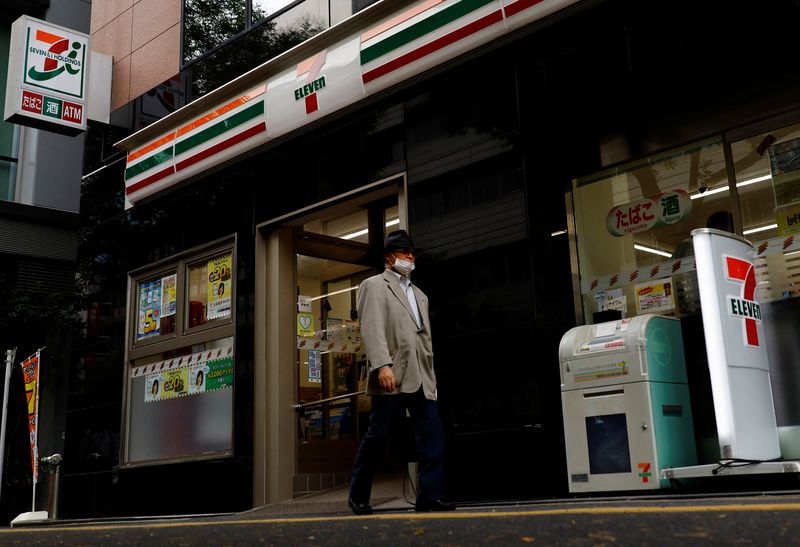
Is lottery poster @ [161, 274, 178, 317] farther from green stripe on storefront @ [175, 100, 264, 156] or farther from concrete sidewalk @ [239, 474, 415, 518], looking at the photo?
concrete sidewalk @ [239, 474, 415, 518]

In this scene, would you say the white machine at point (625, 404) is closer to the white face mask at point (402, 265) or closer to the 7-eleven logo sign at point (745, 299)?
the 7-eleven logo sign at point (745, 299)

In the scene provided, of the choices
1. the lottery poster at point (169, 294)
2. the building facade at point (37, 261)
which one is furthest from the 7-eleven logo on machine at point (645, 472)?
the building facade at point (37, 261)

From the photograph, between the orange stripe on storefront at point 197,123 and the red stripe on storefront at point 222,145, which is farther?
the orange stripe on storefront at point 197,123

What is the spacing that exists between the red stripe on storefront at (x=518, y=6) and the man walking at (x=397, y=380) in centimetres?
257

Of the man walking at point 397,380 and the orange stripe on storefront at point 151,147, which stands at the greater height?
the orange stripe on storefront at point 151,147

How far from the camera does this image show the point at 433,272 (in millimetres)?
8125

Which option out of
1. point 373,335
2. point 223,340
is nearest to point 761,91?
point 373,335

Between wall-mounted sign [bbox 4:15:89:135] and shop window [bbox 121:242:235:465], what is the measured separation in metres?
2.53

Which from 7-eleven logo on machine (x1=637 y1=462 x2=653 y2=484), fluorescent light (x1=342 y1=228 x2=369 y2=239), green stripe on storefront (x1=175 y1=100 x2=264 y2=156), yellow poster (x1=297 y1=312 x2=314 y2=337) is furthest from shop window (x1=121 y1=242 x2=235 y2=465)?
7-eleven logo on machine (x1=637 y1=462 x2=653 y2=484)

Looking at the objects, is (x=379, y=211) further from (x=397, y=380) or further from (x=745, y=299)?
(x=745, y=299)

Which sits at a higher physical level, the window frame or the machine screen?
the window frame

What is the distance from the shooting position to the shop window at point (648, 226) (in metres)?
7.29

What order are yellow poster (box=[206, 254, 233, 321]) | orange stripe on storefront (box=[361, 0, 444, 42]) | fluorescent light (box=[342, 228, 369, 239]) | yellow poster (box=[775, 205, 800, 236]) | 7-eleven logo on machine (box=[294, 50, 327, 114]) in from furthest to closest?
fluorescent light (box=[342, 228, 369, 239]), yellow poster (box=[206, 254, 233, 321]), 7-eleven logo on machine (box=[294, 50, 327, 114]), orange stripe on storefront (box=[361, 0, 444, 42]), yellow poster (box=[775, 205, 800, 236])

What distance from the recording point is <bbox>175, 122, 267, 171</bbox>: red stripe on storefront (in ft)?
32.8
